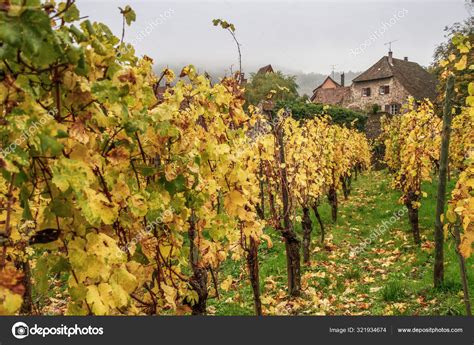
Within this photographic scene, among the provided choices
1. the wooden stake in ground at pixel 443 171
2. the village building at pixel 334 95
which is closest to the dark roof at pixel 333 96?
the village building at pixel 334 95

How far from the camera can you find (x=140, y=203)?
2.38m

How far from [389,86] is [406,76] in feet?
8.07

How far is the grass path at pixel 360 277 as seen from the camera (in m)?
6.75

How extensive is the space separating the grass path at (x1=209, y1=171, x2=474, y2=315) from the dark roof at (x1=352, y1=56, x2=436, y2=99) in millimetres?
34911

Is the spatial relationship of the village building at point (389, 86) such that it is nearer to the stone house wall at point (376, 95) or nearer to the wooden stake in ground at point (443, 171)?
the stone house wall at point (376, 95)

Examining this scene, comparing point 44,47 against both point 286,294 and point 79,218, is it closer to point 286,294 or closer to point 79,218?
point 79,218

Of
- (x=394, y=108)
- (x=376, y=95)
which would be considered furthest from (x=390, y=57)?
(x=394, y=108)

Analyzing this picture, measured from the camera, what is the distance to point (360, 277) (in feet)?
27.4

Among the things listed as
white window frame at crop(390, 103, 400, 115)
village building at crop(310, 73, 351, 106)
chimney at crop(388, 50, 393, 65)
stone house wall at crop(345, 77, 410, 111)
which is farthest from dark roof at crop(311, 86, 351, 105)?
white window frame at crop(390, 103, 400, 115)

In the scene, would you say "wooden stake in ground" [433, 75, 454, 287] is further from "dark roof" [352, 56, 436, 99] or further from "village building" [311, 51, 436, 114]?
"dark roof" [352, 56, 436, 99]
